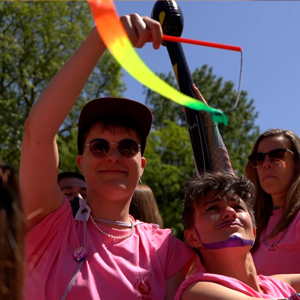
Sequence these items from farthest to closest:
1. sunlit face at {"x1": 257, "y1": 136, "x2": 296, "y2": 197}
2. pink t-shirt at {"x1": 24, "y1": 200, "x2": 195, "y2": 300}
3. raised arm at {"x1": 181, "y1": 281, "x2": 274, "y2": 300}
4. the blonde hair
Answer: sunlit face at {"x1": 257, "y1": 136, "x2": 296, "y2": 197} → the blonde hair → raised arm at {"x1": 181, "y1": 281, "x2": 274, "y2": 300} → pink t-shirt at {"x1": 24, "y1": 200, "x2": 195, "y2": 300}

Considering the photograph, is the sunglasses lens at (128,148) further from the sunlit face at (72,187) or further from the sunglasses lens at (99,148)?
the sunlit face at (72,187)

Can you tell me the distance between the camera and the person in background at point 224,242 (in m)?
2.38

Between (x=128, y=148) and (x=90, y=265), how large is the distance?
643mm

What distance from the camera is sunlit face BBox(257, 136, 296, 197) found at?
136 inches

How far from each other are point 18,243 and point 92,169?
4.55ft

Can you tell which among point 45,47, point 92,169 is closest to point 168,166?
point 45,47

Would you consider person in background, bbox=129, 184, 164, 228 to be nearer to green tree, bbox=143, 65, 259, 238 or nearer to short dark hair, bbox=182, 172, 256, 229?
short dark hair, bbox=182, 172, 256, 229

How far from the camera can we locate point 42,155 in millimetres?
2039

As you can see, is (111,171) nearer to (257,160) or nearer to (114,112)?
(114,112)

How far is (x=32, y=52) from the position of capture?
1644 cm

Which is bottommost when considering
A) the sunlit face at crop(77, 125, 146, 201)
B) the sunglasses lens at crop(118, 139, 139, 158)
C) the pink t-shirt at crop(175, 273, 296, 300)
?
the pink t-shirt at crop(175, 273, 296, 300)

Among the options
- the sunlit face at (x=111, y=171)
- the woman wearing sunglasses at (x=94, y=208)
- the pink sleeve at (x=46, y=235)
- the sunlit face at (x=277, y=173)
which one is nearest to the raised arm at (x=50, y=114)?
the woman wearing sunglasses at (x=94, y=208)

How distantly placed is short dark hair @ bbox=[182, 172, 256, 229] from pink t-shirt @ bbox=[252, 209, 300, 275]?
1.33ft

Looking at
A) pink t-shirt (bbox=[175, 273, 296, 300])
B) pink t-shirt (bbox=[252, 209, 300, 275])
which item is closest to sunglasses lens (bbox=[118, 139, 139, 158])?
pink t-shirt (bbox=[175, 273, 296, 300])
